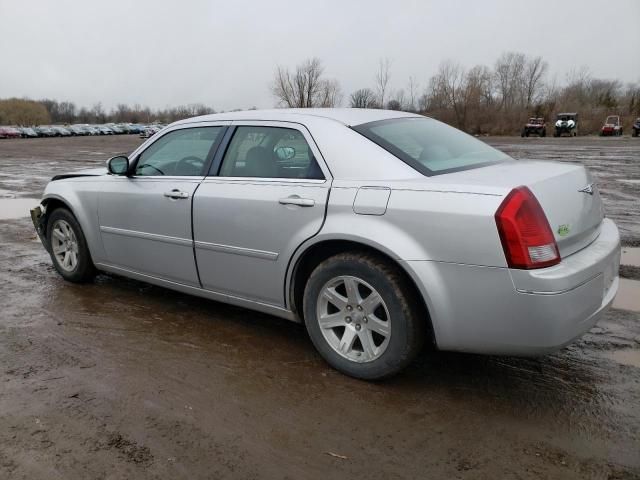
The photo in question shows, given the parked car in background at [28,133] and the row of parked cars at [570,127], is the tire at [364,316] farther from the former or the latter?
the parked car in background at [28,133]

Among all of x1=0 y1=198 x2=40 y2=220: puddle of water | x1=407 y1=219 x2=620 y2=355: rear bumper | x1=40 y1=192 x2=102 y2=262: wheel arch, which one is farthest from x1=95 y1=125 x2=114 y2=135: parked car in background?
x1=407 y1=219 x2=620 y2=355: rear bumper

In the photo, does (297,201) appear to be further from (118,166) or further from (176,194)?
(118,166)

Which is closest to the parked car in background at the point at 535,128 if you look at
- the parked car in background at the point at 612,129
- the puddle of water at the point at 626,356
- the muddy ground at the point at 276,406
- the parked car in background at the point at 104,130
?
the parked car in background at the point at 612,129

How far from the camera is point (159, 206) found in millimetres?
4113

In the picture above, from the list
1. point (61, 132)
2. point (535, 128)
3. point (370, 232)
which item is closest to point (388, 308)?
point (370, 232)

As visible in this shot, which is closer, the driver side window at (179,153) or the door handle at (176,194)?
the door handle at (176,194)

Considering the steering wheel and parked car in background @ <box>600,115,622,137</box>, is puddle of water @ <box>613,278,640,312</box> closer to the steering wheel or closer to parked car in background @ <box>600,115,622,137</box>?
the steering wheel

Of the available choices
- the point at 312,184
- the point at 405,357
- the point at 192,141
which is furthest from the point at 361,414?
the point at 192,141

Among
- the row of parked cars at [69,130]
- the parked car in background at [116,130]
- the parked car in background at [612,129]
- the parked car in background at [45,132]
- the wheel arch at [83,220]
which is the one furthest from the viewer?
Answer: the parked car in background at [116,130]

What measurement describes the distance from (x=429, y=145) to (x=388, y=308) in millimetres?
1172

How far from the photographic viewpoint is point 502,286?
267 cm

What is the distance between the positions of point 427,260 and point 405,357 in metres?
0.57

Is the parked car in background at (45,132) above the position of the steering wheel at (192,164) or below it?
below

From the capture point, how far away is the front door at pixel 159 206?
3986mm
